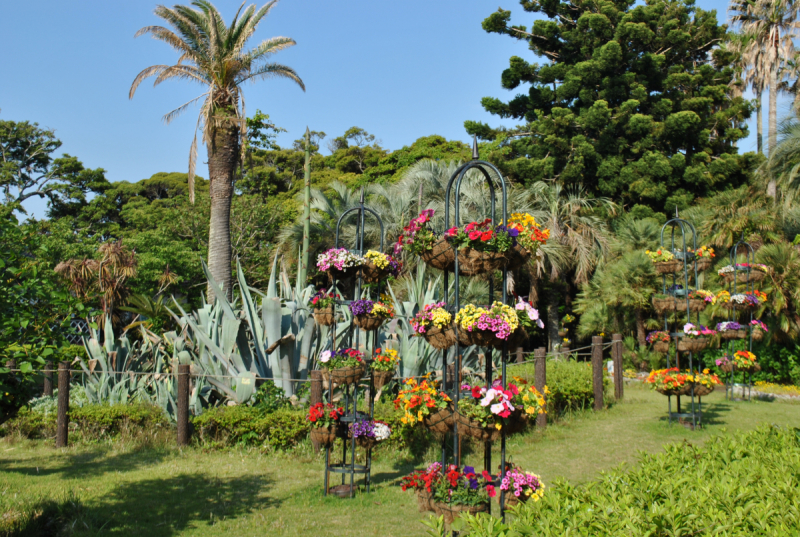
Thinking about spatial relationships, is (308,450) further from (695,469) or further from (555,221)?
(555,221)

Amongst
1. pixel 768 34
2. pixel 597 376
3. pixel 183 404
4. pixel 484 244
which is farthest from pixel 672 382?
pixel 768 34

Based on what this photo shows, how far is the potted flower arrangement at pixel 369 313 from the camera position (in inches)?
224

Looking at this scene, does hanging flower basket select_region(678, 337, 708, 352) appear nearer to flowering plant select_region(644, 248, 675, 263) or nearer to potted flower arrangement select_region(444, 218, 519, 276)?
flowering plant select_region(644, 248, 675, 263)

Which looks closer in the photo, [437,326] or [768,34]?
[437,326]

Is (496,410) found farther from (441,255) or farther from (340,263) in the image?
(340,263)

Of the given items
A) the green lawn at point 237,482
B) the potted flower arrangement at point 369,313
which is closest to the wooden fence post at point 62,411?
the green lawn at point 237,482

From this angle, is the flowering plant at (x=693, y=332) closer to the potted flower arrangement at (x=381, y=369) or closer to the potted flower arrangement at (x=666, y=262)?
the potted flower arrangement at (x=666, y=262)

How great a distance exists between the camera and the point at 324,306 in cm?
594

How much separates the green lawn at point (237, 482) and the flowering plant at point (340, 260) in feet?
7.39

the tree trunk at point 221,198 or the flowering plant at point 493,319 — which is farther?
the tree trunk at point 221,198

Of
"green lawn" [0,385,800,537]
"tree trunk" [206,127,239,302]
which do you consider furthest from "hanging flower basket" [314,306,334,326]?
"tree trunk" [206,127,239,302]

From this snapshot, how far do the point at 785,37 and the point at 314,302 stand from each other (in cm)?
2647

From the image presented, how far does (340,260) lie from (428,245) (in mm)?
1626

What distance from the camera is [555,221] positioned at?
17.3 meters
